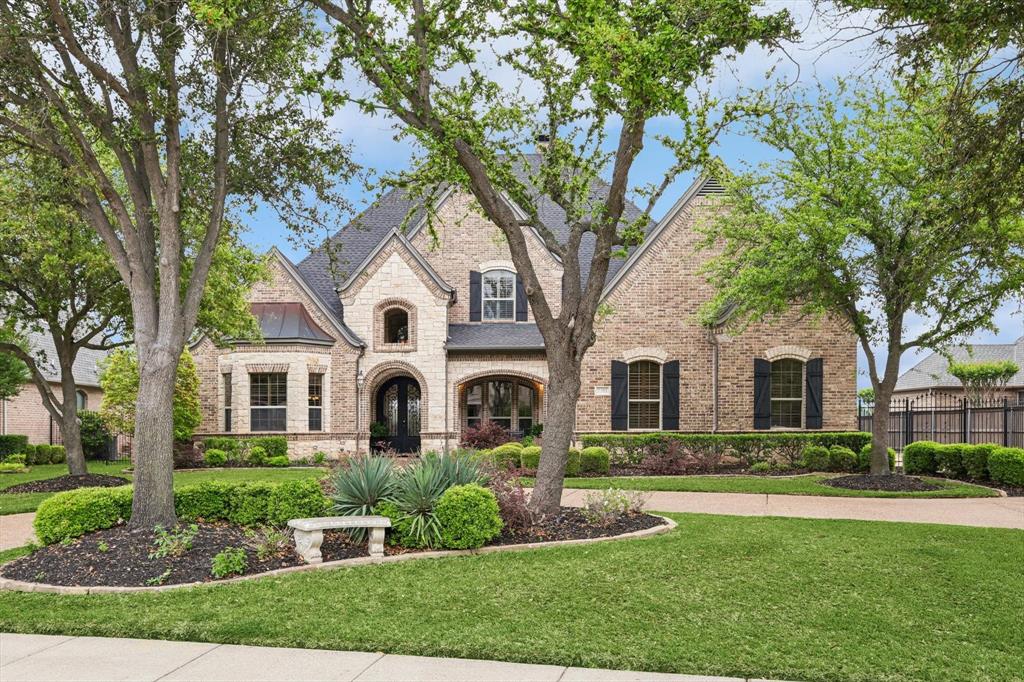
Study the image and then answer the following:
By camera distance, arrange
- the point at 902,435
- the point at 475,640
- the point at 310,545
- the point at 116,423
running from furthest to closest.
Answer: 1. the point at 902,435
2. the point at 116,423
3. the point at 310,545
4. the point at 475,640

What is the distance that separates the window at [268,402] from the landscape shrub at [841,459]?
605 inches

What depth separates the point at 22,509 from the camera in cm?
1447

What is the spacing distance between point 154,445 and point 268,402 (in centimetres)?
1490

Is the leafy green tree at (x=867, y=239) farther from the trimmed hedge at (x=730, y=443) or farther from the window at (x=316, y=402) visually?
the window at (x=316, y=402)

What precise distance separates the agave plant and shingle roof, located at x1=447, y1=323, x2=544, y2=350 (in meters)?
14.3

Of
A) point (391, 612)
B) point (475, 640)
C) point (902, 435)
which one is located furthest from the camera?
point (902, 435)

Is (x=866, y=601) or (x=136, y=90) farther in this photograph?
(x=136, y=90)

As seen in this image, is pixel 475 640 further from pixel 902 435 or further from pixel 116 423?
pixel 902 435

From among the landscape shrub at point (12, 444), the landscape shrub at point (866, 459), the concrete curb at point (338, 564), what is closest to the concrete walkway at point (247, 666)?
the concrete curb at point (338, 564)

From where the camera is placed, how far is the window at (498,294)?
26.0 metres

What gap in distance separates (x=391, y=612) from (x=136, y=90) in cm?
772

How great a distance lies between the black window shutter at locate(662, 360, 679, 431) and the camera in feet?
75.5

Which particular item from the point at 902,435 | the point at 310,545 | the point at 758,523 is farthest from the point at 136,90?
the point at 902,435


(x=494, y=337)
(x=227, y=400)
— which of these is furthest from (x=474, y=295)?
(x=227, y=400)
